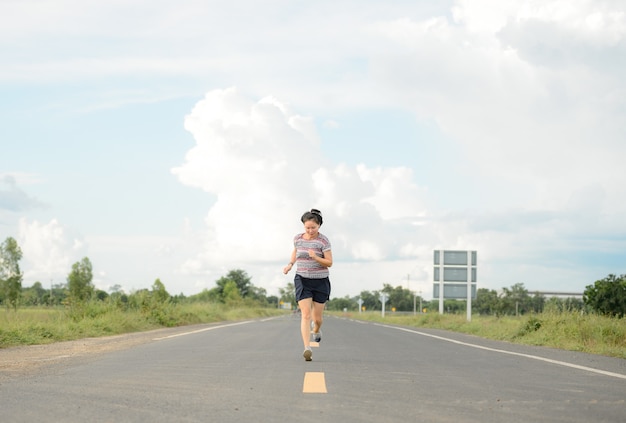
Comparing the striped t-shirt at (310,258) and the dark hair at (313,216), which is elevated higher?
the dark hair at (313,216)

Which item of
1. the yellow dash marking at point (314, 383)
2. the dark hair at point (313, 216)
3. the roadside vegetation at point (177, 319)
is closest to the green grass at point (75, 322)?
Answer: the roadside vegetation at point (177, 319)

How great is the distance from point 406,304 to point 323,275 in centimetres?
18222

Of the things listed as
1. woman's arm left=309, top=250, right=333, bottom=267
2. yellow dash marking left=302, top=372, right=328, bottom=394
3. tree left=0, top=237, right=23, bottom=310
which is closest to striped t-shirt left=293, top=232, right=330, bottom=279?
woman's arm left=309, top=250, right=333, bottom=267

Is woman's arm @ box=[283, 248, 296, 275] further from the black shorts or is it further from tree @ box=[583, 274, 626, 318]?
tree @ box=[583, 274, 626, 318]

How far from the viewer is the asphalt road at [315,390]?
5.31 meters

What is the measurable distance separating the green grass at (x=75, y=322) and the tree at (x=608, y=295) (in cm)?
2156

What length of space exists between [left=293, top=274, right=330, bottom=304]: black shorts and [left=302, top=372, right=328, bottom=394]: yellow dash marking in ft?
6.86

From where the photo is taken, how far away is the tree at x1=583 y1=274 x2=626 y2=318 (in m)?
38.7

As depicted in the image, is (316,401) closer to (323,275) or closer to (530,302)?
(323,275)

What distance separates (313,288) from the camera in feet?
33.0

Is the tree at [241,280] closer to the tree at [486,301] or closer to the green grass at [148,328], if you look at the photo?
the tree at [486,301]

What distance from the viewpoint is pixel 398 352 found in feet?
39.8

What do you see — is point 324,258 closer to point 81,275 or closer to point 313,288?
point 313,288

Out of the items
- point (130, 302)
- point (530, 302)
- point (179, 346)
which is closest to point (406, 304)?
point (530, 302)
